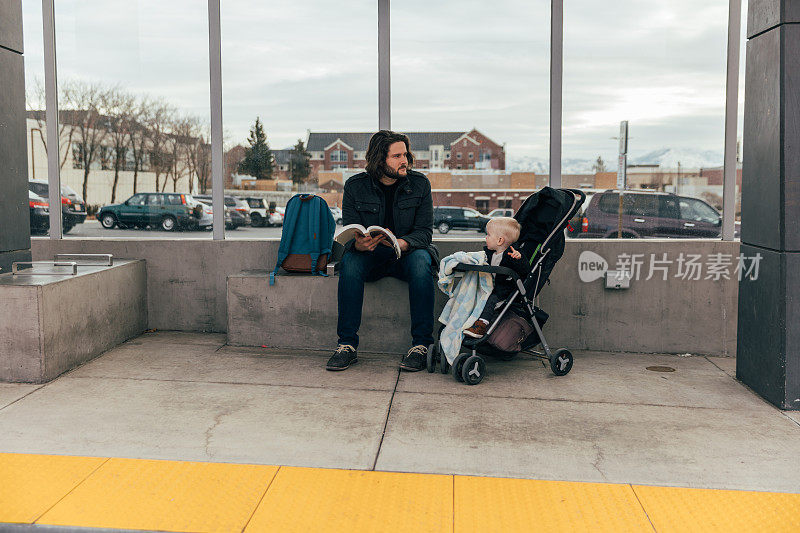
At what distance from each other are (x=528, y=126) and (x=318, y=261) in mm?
2075

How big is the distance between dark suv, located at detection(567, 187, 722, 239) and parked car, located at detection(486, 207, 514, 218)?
535 millimetres

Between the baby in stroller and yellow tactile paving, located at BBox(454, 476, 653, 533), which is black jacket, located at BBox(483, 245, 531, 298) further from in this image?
yellow tactile paving, located at BBox(454, 476, 653, 533)

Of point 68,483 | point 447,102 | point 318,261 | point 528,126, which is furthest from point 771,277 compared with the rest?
point 68,483

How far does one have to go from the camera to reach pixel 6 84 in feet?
16.4

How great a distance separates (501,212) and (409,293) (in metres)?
1.22

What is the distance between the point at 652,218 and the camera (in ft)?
18.8

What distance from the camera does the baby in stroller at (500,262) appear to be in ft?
15.0

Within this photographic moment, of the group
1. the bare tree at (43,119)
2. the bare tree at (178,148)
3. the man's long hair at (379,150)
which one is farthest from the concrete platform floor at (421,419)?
the bare tree at (43,119)

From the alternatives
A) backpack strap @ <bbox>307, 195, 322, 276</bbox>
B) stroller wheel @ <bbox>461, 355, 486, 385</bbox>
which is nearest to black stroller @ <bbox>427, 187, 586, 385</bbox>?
stroller wheel @ <bbox>461, 355, 486, 385</bbox>

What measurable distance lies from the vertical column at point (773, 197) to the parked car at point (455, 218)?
210 centimetres

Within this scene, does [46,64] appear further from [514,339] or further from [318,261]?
[514,339]

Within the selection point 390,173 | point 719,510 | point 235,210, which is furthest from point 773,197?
point 235,210

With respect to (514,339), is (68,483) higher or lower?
lower

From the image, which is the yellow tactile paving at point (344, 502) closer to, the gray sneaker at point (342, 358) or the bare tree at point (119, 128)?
the gray sneaker at point (342, 358)
